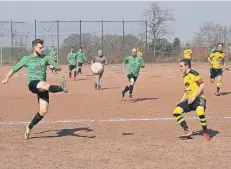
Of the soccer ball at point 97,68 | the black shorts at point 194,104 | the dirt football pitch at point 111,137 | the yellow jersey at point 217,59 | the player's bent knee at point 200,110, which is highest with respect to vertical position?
the yellow jersey at point 217,59

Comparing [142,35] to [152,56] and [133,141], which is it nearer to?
[152,56]

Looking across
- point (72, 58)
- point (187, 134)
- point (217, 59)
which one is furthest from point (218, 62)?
point (72, 58)

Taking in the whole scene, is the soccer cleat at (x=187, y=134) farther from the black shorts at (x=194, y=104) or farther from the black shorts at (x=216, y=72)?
the black shorts at (x=216, y=72)

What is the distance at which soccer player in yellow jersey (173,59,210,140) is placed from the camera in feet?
29.6

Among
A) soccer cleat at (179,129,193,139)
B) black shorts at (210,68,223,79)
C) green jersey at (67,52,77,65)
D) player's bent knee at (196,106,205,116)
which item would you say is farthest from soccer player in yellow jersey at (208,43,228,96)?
green jersey at (67,52,77,65)

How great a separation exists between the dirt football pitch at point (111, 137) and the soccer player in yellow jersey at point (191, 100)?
1.03 ft

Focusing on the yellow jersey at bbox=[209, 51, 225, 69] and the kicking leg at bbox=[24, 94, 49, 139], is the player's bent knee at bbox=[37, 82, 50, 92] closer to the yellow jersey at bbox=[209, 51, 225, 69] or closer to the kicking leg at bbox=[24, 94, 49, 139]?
the kicking leg at bbox=[24, 94, 49, 139]

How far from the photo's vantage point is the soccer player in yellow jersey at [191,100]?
903 cm

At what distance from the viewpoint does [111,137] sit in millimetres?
9297

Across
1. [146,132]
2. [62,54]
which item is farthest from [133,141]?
[62,54]

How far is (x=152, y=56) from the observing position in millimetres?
50688

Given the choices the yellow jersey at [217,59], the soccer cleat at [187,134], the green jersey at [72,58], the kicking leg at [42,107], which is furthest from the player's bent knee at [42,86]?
the green jersey at [72,58]

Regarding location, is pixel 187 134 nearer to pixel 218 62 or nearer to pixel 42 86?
pixel 42 86

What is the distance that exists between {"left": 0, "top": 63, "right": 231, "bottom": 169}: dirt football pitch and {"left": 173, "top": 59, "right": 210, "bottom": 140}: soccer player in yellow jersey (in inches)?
12.4
